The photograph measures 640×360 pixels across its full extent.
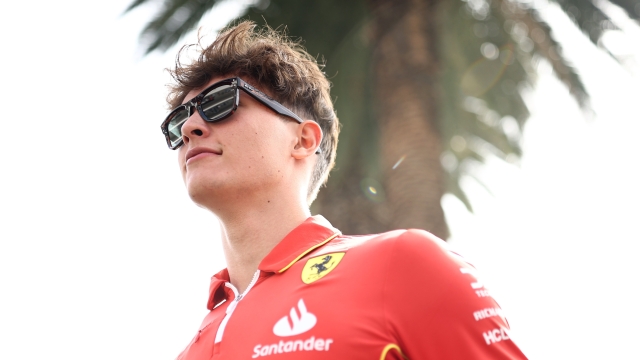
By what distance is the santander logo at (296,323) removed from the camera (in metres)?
2.18

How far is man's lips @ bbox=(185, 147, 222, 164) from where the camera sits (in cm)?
311

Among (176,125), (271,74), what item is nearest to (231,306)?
(176,125)

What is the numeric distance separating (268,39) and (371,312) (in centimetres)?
242

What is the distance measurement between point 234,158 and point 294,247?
584mm

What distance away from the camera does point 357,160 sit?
923 cm

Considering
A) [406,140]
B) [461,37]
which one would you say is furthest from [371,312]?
[461,37]

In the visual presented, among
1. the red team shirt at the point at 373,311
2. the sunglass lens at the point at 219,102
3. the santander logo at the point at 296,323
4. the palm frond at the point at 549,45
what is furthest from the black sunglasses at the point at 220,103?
the palm frond at the point at 549,45

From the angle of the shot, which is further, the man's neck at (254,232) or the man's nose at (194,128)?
the man's nose at (194,128)

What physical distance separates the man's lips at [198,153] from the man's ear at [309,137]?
1.55ft

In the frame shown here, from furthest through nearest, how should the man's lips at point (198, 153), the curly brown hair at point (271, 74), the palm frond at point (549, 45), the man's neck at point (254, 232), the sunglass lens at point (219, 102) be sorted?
the palm frond at point (549, 45), the curly brown hair at point (271, 74), the sunglass lens at point (219, 102), the man's lips at point (198, 153), the man's neck at point (254, 232)

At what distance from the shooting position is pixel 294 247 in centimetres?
277

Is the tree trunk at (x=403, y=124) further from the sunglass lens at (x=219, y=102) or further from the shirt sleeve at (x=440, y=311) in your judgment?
the shirt sleeve at (x=440, y=311)

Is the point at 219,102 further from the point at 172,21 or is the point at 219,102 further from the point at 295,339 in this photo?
the point at 172,21

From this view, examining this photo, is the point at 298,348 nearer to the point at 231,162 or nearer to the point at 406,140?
the point at 231,162
